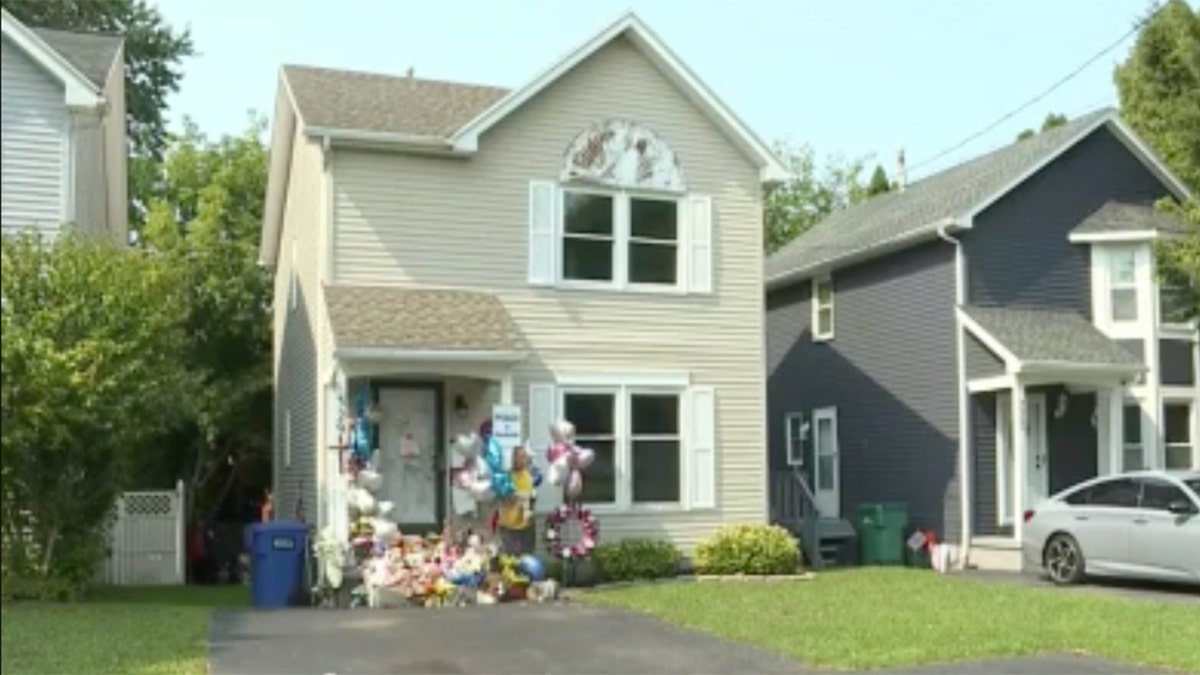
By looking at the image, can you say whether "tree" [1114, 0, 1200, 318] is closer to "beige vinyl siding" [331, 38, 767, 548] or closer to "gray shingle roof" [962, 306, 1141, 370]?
"gray shingle roof" [962, 306, 1141, 370]

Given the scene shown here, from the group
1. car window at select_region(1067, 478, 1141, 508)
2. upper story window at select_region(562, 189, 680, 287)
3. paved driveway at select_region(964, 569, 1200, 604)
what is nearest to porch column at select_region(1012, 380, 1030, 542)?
paved driveway at select_region(964, 569, 1200, 604)

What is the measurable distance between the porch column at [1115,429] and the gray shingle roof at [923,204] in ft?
12.3

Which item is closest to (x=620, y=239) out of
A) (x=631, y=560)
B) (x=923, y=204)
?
(x=631, y=560)

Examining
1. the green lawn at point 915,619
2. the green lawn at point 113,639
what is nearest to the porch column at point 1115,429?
the green lawn at point 915,619

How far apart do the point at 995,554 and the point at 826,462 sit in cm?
528

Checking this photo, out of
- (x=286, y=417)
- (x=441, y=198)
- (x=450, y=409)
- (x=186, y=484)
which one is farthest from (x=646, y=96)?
(x=186, y=484)

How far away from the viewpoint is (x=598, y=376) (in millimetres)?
19203

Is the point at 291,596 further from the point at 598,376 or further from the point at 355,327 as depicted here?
the point at 598,376

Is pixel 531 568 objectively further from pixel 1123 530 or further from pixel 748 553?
pixel 1123 530

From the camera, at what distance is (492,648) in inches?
462

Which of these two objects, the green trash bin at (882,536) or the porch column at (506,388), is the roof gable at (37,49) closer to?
the porch column at (506,388)

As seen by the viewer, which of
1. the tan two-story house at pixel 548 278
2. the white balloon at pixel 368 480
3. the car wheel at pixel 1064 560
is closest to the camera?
the white balloon at pixel 368 480

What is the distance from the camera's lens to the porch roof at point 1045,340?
20.7 meters

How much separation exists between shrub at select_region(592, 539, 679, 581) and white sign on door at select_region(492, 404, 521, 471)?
6.19 feet
